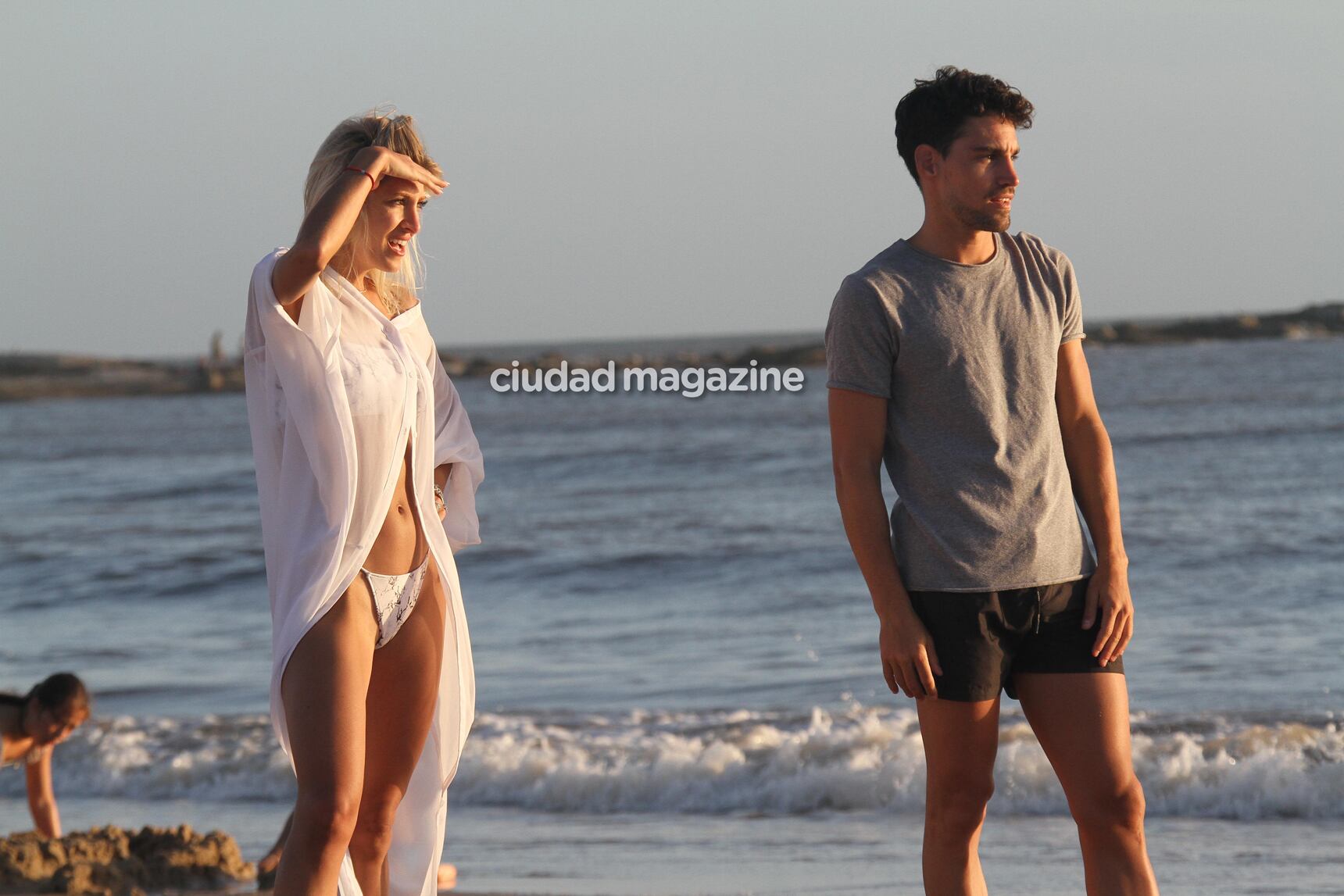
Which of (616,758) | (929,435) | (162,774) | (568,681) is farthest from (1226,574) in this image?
(929,435)

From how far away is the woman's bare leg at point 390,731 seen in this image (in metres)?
3.08

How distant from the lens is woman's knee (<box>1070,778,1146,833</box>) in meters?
2.78

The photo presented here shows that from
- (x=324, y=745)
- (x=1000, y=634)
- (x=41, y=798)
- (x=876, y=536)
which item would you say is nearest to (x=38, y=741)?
(x=41, y=798)

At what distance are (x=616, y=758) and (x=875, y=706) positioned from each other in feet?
4.96

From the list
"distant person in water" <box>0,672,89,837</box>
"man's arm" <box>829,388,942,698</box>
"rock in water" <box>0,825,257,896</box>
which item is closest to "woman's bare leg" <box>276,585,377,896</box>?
"man's arm" <box>829,388,942,698</box>

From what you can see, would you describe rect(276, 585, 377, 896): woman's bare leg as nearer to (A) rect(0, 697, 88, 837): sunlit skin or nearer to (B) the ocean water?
(B) the ocean water

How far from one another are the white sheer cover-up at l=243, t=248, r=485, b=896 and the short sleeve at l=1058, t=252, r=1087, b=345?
4.39ft

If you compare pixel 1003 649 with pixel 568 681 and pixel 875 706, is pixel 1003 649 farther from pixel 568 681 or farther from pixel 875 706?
pixel 568 681

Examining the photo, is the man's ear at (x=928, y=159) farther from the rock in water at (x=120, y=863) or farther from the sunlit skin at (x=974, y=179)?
the rock in water at (x=120, y=863)

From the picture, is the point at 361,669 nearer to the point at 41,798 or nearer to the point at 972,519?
the point at 972,519

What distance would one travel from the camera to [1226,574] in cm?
1123

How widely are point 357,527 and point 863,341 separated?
3.52 feet

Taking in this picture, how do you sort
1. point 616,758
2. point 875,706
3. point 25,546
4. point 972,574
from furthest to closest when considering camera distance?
point 25,546 → point 875,706 → point 616,758 → point 972,574

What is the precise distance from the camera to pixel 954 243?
9.62ft
